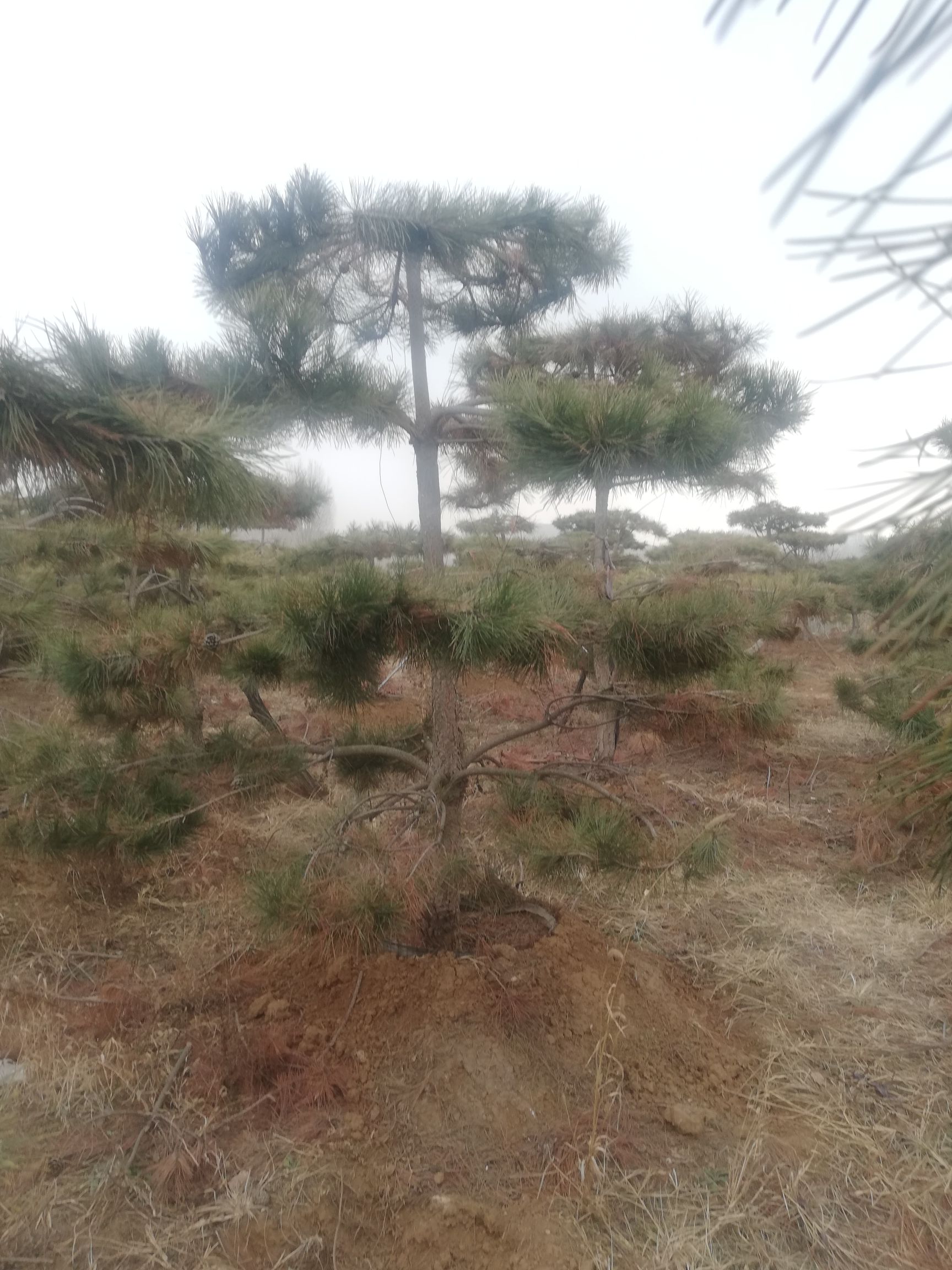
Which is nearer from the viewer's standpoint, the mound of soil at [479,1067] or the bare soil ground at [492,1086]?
the bare soil ground at [492,1086]

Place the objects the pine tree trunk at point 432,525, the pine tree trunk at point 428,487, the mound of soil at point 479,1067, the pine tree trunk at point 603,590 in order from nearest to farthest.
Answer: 1. the mound of soil at point 479,1067
2. the pine tree trunk at point 432,525
3. the pine tree trunk at point 428,487
4. the pine tree trunk at point 603,590

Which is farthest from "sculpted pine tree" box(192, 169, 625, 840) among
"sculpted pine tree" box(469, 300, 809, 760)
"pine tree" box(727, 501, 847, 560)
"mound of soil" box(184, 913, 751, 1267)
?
"pine tree" box(727, 501, 847, 560)

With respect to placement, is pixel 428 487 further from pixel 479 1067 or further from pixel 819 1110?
pixel 819 1110

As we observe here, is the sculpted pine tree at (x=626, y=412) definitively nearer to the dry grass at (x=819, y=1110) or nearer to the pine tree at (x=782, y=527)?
the dry grass at (x=819, y=1110)

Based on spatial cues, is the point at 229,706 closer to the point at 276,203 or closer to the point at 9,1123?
the point at 276,203

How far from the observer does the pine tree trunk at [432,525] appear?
1708mm

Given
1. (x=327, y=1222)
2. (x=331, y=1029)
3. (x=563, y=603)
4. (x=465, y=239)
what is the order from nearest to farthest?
1. (x=327, y=1222)
2. (x=563, y=603)
3. (x=331, y=1029)
4. (x=465, y=239)

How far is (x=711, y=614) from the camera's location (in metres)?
1.42

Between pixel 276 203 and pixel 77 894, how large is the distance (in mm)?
2122

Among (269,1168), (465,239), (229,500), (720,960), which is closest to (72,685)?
(229,500)

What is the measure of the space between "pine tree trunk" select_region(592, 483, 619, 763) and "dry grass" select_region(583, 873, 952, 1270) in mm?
736

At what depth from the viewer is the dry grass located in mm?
1139

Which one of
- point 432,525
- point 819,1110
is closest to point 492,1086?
point 819,1110

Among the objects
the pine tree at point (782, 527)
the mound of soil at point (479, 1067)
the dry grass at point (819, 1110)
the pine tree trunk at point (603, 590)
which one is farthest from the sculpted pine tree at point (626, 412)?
the pine tree at point (782, 527)
